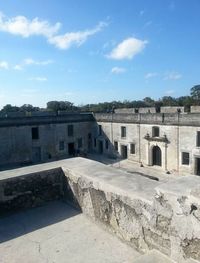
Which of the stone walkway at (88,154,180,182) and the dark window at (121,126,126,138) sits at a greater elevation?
the dark window at (121,126,126,138)

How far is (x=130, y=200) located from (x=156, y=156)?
757 inches

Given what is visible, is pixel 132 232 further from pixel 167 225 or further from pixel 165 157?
pixel 165 157

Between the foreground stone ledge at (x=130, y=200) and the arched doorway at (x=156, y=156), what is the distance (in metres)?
16.8

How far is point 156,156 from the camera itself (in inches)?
902

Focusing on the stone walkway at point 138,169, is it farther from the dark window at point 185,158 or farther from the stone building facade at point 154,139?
the dark window at point 185,158

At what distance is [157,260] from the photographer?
324cm

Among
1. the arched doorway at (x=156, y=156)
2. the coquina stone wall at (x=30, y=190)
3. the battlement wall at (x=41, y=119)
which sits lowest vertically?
the arched doorway at (x=156, y=156)

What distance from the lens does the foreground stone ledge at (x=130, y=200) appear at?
10.3 feet

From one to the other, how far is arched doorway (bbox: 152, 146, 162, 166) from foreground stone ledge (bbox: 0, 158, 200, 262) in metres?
16.8

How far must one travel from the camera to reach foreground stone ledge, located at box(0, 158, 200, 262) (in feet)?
10.3

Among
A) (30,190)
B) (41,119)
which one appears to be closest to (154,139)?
(41,119)

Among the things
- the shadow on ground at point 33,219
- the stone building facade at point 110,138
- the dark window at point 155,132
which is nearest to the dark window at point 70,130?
the stone building facade at point 110,138

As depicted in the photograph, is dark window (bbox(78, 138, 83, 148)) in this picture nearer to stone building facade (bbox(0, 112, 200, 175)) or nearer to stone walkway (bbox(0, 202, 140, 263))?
stone building facade (bbox(0, 112, 200, 175))

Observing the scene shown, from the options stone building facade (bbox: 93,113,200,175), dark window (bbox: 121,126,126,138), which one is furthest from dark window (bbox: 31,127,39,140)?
dark window (bbox: 121,126,126,138)
